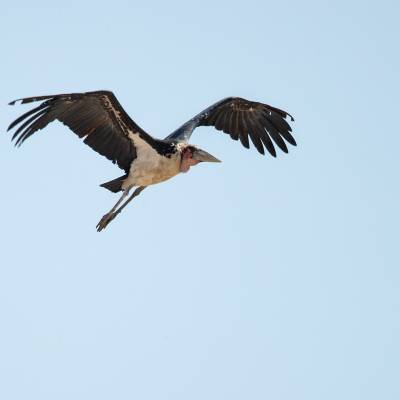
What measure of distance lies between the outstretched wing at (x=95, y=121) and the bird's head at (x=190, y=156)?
0.85 meters

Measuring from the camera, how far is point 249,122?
23750mm

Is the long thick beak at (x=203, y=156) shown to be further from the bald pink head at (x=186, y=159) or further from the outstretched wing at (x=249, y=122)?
the outstretched wing at (x=249, y=122)

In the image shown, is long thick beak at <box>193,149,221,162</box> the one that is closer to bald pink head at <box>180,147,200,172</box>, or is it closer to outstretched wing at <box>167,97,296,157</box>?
bald pink head at <box>180,147,200,172</box>

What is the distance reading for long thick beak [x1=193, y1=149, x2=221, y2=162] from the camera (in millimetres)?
21647

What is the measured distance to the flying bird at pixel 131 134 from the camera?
19.7m

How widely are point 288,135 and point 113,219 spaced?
4.47 m

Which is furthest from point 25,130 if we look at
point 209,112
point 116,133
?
point 209,112

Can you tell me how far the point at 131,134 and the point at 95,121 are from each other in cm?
78

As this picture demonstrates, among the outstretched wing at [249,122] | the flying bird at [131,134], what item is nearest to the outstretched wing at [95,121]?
the flying bird at [131,134]

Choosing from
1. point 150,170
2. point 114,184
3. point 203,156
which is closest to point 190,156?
point 203,156

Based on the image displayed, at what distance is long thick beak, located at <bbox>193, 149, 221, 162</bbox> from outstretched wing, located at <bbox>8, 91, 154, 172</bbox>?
1165mm

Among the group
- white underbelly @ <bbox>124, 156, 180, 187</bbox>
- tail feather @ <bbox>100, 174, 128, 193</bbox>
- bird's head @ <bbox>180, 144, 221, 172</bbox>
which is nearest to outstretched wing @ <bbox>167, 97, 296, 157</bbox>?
bird's head @ <bbox>180, 144, 221, 172</bbox>

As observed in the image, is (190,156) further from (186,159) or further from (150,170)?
(150,170)

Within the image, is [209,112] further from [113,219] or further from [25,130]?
[25,130]
